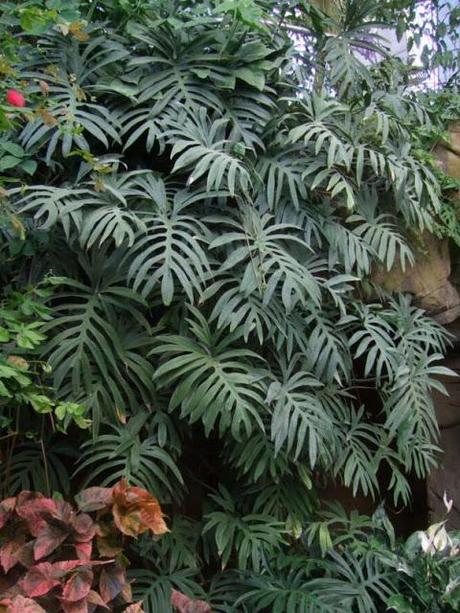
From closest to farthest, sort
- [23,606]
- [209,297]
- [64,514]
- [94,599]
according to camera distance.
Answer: [23,606] < [94,599] < [64,514] < [209,297]

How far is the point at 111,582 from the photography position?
6.23ft

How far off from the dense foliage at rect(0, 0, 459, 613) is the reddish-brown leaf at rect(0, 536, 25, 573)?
0.37 meters

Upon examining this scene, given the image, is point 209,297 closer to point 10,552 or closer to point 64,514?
point 64,514

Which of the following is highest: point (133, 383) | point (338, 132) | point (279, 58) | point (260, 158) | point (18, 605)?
point (279, 58)

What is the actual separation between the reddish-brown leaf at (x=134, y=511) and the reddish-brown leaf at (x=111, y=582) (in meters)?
0.11

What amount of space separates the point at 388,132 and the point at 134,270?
1324mm

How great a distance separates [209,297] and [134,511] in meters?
0.83

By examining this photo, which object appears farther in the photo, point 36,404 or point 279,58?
point 279,58

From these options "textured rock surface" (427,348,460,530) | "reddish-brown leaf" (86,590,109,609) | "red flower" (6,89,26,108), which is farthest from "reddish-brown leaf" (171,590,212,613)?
"textured rock surface" (427,348,460,530)

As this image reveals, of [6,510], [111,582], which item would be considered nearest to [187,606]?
[111,582]

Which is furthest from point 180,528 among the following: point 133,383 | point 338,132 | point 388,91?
point 388,91

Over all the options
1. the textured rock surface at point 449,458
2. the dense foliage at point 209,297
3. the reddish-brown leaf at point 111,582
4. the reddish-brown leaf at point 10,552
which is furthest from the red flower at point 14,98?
the textured rock surface at point 449,458

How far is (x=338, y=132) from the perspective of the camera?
2832 millimetres

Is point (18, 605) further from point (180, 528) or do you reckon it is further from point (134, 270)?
point (134, 270)
